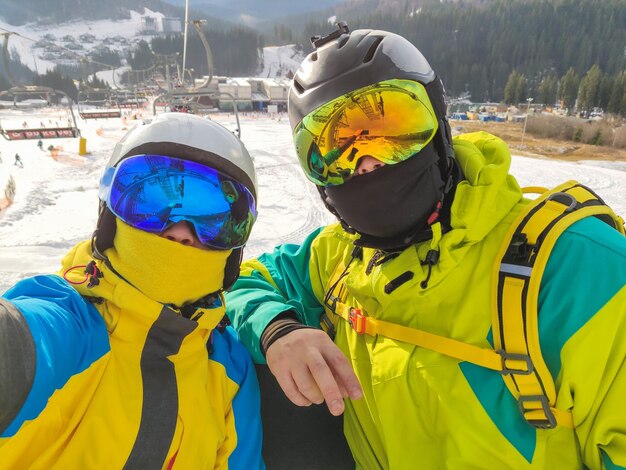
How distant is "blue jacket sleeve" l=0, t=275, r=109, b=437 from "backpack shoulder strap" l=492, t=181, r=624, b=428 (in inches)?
50.8

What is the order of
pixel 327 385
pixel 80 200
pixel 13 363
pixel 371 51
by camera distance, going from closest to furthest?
pixel 13 363, pixel 327 385, pixel 371 51, pixel 80 200

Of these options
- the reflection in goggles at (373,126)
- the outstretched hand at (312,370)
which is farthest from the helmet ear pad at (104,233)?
the reflection in goggles at (373,126)

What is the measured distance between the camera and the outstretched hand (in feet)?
3.89

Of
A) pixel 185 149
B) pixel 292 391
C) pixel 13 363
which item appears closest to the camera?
pixel 13 363

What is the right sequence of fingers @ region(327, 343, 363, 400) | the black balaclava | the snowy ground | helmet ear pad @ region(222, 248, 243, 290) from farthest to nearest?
the snowy ground, helmet ear pad @ region(222, 248, 243, 290), the black balaclava, fingers @ region(327, 343, 363, 400)

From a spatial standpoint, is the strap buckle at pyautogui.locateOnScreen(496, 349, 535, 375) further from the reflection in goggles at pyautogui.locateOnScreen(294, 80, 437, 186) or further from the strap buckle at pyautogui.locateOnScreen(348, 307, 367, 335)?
the reflection in goggles at pyautogui.locateOnScreen(294, 80, 437, 186)

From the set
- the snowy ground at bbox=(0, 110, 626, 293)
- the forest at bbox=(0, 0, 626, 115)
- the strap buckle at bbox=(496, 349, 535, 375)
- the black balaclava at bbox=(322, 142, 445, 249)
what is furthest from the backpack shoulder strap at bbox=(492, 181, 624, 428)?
the forest at bbox=(0, 0, 626, 115)

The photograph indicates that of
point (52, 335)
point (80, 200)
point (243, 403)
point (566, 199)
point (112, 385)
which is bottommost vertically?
point (80, 200)

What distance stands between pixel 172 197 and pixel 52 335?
64 cm

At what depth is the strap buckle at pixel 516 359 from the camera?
1.13 m

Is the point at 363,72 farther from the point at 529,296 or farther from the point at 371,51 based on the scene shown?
the point at 529,296

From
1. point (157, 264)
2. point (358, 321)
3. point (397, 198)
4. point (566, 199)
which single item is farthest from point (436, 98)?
point (157, 264)

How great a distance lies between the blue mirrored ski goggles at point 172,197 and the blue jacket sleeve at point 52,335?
1.16 feet

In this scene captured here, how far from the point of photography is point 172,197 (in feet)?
5.26
